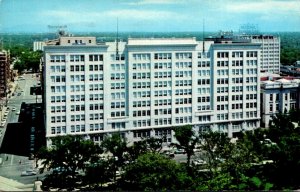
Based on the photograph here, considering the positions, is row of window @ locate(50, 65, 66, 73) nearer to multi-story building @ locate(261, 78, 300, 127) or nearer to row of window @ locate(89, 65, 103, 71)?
row of window @ locate(89, 65, 103, 71)

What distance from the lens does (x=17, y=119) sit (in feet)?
73.7

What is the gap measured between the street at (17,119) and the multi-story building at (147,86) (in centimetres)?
133

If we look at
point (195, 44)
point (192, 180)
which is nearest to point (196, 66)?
point (195, 44)

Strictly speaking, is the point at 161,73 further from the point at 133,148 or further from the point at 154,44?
the point at 133,148

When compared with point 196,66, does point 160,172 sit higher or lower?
lower

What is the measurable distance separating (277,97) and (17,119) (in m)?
11.4

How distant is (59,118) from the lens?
1622 centimetres

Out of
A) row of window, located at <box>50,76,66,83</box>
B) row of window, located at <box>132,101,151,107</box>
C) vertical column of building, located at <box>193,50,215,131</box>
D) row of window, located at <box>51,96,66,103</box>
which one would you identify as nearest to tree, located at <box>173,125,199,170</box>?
row of window, located at <box>132,101,151,107</box>

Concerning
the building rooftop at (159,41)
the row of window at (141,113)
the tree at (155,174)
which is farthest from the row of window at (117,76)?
the tree at (155,174)

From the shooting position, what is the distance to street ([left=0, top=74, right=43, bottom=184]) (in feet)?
46.0

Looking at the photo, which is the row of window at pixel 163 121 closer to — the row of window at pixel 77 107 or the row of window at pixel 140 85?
the row of window at pixel 140 85

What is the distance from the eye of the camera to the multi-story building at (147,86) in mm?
16219

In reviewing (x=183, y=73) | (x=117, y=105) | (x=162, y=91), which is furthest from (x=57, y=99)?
(x=183, y=73)

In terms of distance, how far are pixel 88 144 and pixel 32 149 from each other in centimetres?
480
